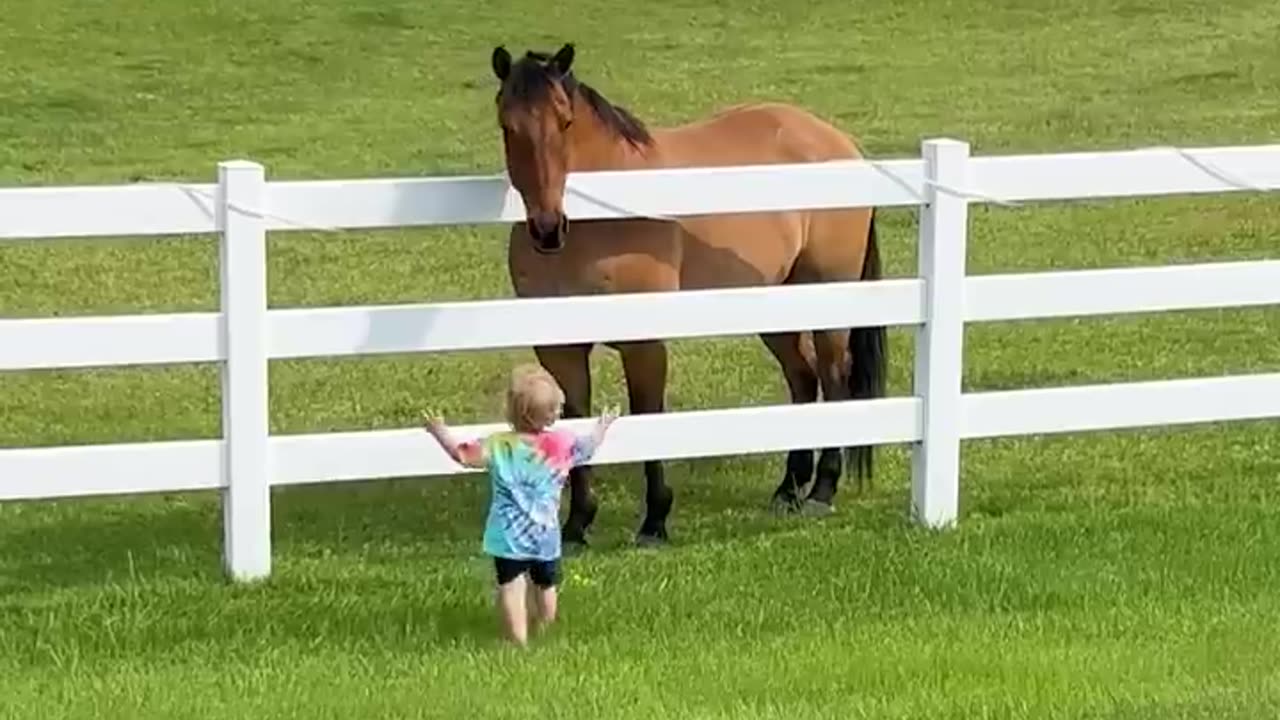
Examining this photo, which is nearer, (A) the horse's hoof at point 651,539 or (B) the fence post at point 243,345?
(B) the fence post at point 243,345

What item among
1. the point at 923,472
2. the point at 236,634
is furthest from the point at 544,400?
the point at 923,472

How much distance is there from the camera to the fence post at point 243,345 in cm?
774

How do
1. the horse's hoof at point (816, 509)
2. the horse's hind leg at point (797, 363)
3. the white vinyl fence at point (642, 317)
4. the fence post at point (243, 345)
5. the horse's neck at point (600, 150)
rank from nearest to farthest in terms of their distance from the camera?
the white vinyl fence at point (642, 317), the fence post at point (243, 345), the horse's neck at point (600, 150), the horse's hoof at point (816, 509), the horse's hind leg at point (797, 363)

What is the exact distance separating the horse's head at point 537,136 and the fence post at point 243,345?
93 cm

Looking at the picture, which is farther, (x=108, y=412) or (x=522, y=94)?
(x=108, y=412)

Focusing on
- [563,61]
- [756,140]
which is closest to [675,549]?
[563,61]

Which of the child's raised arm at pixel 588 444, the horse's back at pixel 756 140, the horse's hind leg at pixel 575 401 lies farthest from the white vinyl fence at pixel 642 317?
the horse's back at pixel 756 140

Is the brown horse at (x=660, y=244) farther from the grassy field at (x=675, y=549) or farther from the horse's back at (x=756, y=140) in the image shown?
the grassy field at (x=675, y=549)

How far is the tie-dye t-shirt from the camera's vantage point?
22.6 ft

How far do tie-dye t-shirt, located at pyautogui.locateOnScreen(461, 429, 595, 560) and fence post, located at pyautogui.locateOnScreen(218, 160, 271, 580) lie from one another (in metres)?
1.21

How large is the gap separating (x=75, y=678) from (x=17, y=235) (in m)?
1.66

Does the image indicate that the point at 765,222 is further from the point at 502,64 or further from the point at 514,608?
the point at 514,608

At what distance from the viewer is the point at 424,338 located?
809cm

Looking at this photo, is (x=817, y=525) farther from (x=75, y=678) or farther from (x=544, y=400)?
(x=75, y=678)
